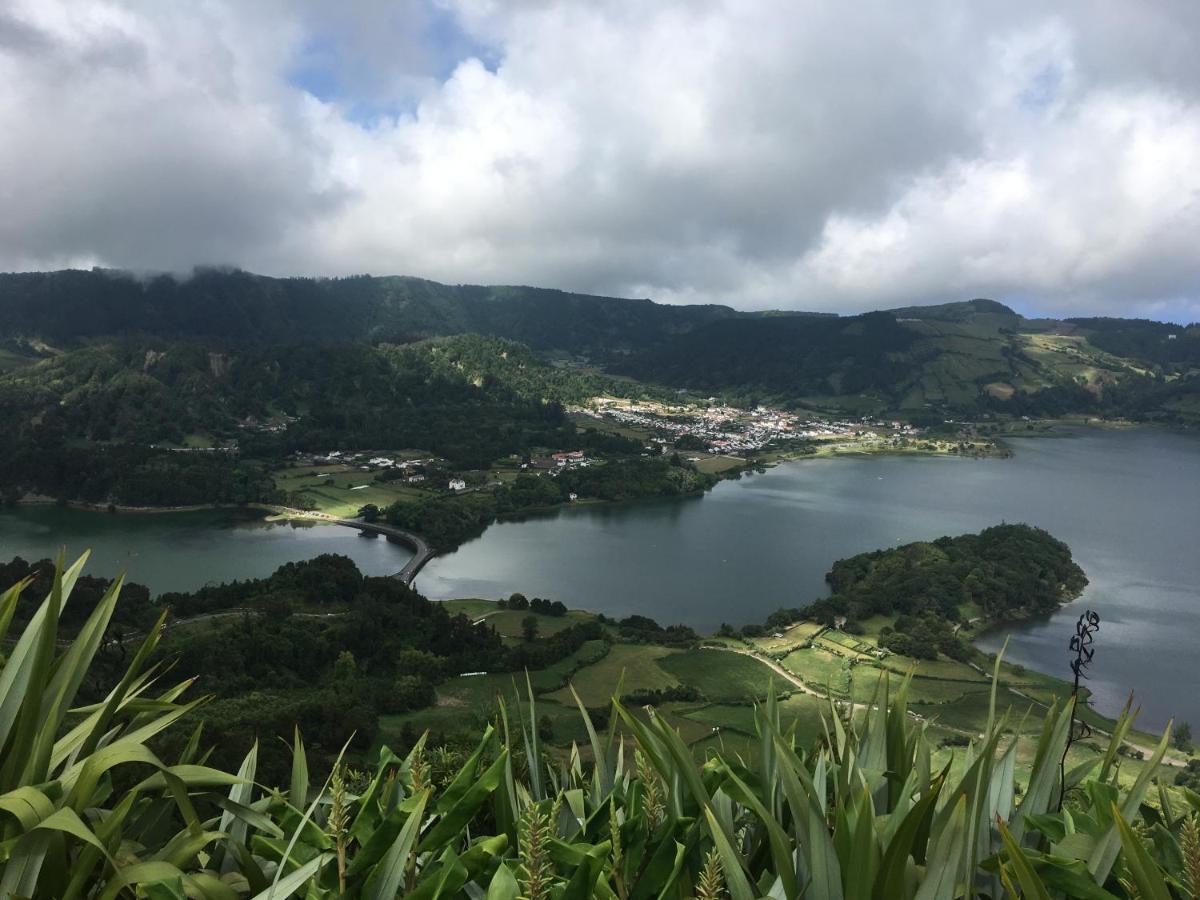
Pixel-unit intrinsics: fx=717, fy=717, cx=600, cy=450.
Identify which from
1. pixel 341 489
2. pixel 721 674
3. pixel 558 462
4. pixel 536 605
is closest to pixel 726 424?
pixel 558 462

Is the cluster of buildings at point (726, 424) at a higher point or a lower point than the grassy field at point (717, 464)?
higher

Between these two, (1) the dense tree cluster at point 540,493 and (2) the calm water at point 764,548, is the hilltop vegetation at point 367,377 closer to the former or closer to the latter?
(1) the dense tree cluster at point 540,493

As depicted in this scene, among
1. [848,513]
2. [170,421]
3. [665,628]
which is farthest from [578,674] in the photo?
[170,421]

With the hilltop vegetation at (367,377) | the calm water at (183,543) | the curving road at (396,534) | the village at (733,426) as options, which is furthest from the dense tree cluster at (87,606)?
the village at (733,426)

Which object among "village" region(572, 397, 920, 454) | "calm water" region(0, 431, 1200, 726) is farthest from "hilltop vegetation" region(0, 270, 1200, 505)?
"calm water" region(0, 431, 1200, 726)

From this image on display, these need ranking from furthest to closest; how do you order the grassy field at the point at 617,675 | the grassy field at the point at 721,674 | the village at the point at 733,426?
the village at the point at 733,426 < the grassy field at the point at 721,674 < the grassy field at the point at 617,675

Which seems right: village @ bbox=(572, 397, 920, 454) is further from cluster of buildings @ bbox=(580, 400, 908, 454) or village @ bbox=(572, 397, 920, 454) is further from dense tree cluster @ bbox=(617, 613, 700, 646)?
dense tree cluster @ bbox=(617, 613, 700, 646)

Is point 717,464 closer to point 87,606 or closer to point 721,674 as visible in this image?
point 721,674

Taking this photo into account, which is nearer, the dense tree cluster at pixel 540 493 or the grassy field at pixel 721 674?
the grassy field at pixel 721 674
